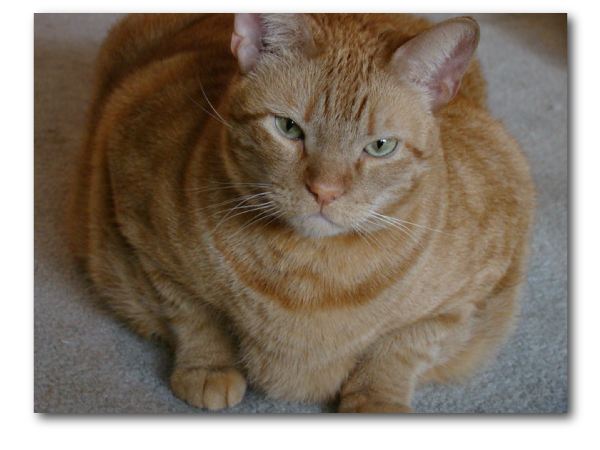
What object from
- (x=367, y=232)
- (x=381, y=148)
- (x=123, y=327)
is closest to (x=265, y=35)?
(x=381, y=148)

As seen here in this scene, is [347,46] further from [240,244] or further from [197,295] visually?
[197,295]

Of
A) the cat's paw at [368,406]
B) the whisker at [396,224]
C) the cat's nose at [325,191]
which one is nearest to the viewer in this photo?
the cat's nose at [325,191]

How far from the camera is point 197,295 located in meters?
1.55

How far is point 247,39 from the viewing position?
52.1 inches

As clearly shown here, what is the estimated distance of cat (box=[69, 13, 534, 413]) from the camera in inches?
49.7

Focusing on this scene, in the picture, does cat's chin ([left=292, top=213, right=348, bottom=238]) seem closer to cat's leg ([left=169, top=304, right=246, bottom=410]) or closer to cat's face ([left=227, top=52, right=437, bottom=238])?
cat's face ([left=227, top=52, right=437, bottom=238])

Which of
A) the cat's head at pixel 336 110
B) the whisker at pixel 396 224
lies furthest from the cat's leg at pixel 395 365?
the cat's head at pixel 336 110

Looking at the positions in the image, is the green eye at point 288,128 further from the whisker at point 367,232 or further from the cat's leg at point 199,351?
the cat's leg at point 199,351

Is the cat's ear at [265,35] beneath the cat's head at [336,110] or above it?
above

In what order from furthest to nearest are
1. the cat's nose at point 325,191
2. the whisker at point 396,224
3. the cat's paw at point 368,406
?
the cat's paw at point 368,406
the whisker at point 396,224
the cat's nose at point 325,191

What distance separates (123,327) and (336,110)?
2.82 feet

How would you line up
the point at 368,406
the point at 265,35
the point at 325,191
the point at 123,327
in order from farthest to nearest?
the point at 123,327, the point at 368,406, the point at 265,35, the point at 325,191

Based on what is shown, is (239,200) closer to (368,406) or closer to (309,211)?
(309,211)

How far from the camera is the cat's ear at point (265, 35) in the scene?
1269 mm
